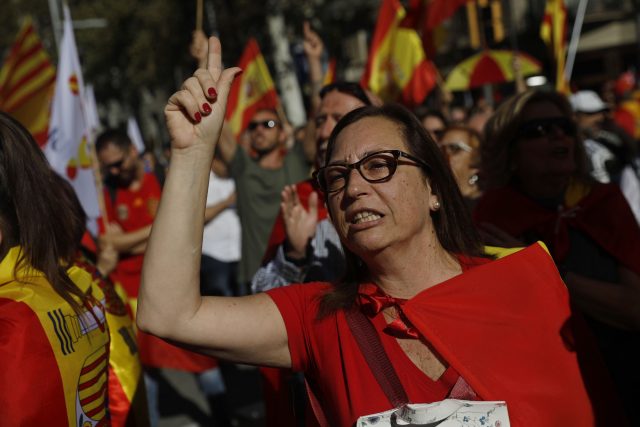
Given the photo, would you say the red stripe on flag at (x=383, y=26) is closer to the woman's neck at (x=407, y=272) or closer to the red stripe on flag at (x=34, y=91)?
the red stripe on flag at (x=34, y=91)

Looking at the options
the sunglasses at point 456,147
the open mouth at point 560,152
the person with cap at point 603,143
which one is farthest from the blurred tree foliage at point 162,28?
the open mouth at point 560,152

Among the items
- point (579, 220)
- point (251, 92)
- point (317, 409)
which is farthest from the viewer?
point (251, 92)

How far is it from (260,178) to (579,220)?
338 cm

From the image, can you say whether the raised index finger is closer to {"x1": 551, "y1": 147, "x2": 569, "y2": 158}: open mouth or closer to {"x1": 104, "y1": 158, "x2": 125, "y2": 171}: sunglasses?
{"x1": 551, "y1": 147, "x2": 569, "y2": 158}: open mouth

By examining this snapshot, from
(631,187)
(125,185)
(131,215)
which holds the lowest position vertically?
(631,187)

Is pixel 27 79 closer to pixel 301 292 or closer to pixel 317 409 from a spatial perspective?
pixel 301 292

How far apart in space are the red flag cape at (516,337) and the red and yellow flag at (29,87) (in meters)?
4.23

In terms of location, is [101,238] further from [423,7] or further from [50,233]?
[423,7]

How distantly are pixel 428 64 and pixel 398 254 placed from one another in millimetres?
6209

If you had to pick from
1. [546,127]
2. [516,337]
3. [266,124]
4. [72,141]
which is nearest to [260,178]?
[266,124]

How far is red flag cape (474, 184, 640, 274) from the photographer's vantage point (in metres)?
3.25

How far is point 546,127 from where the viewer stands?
12.1 feet

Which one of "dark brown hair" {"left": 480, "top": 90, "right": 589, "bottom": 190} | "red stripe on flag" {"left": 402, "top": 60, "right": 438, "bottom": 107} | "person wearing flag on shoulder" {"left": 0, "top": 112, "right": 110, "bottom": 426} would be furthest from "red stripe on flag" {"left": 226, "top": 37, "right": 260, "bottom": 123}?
"person wearing flag on shoulder" {"left": 0, "top": 112, "right": 110, "bottom": 426}

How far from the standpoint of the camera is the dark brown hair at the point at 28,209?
271cm
